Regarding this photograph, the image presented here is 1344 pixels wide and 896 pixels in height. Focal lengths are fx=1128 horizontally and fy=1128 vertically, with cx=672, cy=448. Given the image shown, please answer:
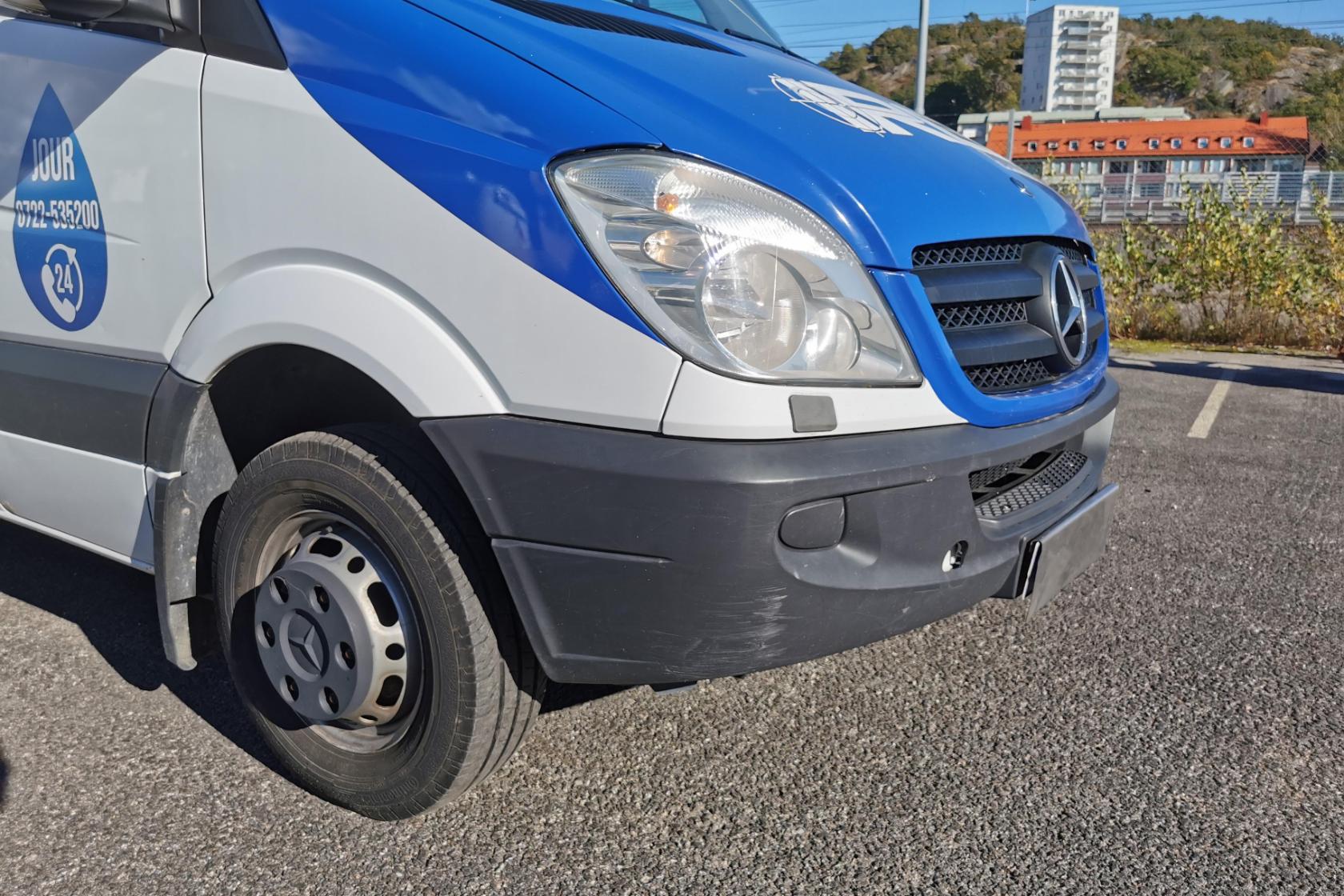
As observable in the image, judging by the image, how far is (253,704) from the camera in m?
2.51

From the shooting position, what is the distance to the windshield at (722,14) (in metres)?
3.16

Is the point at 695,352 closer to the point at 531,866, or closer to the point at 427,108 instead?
the point at 427,108

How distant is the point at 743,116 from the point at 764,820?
4.66 ft

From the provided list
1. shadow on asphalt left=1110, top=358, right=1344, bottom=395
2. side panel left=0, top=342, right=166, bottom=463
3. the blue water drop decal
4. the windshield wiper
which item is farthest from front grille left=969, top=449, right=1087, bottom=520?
shadow on asphalt left=1110, top=358, right=1344, bottom=395

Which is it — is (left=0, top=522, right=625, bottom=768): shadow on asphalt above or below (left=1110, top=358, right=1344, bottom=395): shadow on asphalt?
above

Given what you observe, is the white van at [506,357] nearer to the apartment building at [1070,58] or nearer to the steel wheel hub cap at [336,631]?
the steel wheel hub cap at [336,631]

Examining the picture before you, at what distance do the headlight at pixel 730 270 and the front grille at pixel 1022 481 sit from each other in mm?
361

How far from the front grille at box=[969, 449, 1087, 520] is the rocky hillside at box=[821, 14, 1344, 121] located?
12342 cm

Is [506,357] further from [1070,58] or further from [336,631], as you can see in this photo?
[1070,58]

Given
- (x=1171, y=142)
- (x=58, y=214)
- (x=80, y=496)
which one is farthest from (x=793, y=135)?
(x=1171, y=142)

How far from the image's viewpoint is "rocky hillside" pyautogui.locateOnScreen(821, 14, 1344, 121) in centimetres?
12438

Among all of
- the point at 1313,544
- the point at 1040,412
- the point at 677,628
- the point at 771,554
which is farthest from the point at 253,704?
the point at 1313,544

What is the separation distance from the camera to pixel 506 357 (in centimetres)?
194

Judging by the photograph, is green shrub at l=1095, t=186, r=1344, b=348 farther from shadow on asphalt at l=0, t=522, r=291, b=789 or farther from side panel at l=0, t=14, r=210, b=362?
side panel at l=0, t=14, r=210, b=362
